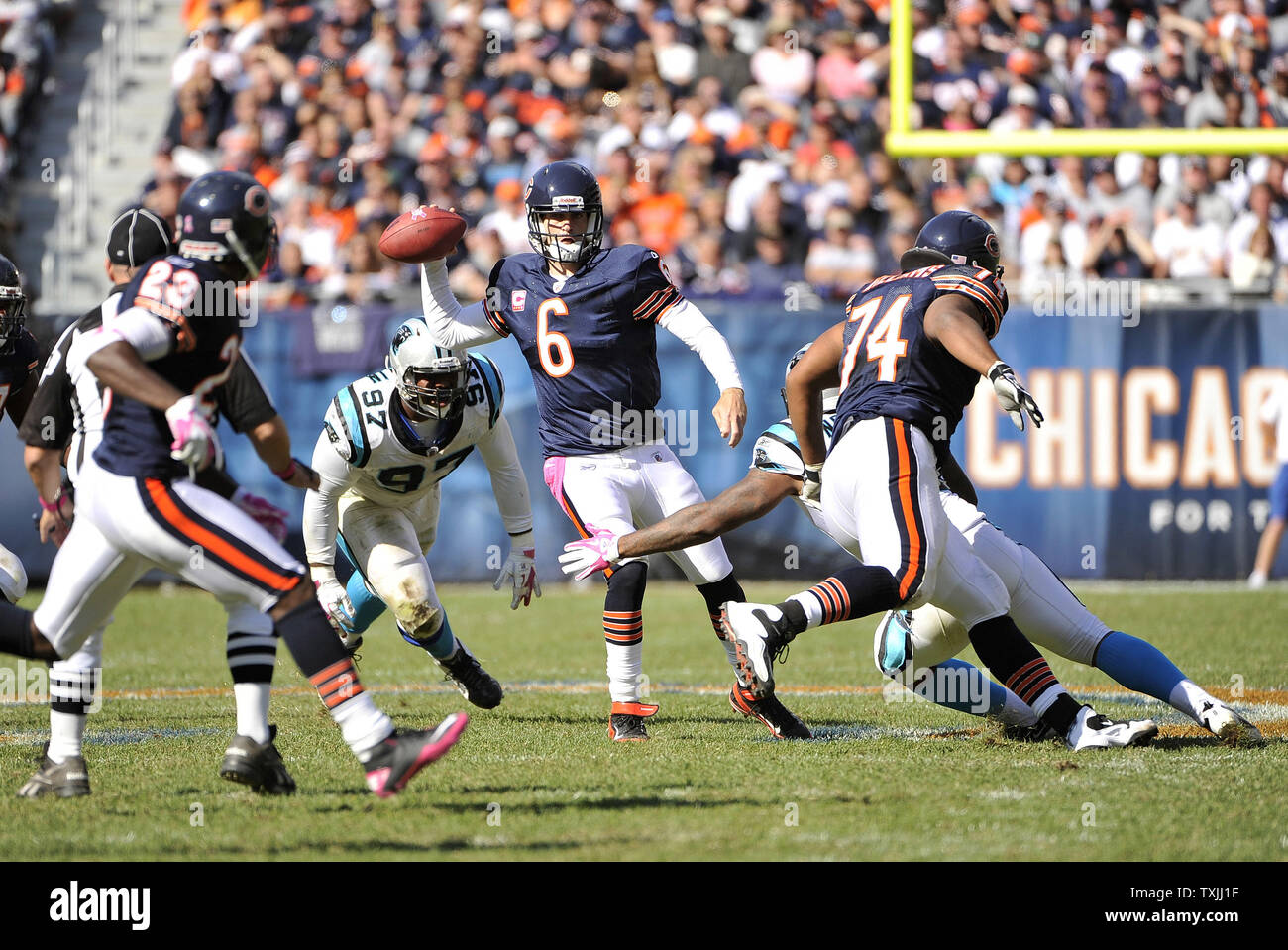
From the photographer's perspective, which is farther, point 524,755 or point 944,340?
point 524,755

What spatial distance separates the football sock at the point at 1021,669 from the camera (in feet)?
17.3

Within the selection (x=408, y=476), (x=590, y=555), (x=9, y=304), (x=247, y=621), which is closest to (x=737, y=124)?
(x=408, y=476)

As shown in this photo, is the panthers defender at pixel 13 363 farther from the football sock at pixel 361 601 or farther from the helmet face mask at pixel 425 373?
the helmet face mask at pixel 425 373

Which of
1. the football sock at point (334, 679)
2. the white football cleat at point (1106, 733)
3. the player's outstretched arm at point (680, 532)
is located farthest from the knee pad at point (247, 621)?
the white football cleat at point (1106, 733)

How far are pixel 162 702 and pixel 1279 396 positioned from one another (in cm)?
849

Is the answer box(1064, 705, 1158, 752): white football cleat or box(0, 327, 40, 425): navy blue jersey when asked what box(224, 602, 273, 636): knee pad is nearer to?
box(0, 327, 40, 425): navy blue jersey

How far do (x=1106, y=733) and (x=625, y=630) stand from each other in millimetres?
1755

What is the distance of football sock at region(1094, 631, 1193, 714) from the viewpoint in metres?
5.28

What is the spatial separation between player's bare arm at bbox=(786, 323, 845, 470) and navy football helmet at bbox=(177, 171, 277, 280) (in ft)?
6.47

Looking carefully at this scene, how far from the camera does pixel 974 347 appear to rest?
Answer: 4875 mm

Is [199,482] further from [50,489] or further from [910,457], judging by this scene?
[910,457]

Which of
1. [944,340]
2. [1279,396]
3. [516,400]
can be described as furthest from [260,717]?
[1279,396]

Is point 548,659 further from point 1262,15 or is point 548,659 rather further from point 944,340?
point 1262,15

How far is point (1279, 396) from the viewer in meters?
11.5
